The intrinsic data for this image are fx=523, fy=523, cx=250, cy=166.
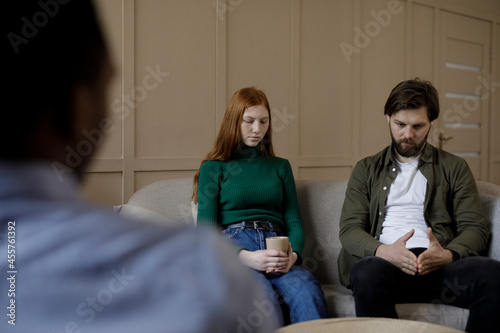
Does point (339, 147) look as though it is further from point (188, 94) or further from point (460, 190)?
point (460, 190)

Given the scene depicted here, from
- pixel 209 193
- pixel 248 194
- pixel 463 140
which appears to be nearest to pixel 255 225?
pixel 248 194

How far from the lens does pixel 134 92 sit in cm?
332

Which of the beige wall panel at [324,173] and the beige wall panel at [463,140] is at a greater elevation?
the beige wall panel at [463,140]

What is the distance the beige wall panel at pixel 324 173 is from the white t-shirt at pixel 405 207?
1870 mm

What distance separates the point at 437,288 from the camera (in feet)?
6.87

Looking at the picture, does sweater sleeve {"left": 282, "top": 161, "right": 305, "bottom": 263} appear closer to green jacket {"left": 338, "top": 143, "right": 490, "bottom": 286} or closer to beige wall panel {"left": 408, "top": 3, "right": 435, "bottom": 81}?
green jacket {"left": 338, "top": 143, "right": 490, "bottom": 286}

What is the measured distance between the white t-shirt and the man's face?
83 mm

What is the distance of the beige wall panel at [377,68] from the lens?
15.2ft

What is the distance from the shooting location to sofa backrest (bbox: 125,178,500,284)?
8.17 ft

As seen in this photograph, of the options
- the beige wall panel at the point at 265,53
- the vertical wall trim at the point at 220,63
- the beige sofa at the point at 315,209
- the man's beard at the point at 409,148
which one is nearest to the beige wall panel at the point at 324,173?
the beige wall panel at the point at 265,53

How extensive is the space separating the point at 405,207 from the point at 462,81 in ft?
11.9

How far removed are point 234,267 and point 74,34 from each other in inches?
5.8

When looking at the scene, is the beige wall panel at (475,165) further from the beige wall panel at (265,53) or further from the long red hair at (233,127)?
the long red hair at (233,127)

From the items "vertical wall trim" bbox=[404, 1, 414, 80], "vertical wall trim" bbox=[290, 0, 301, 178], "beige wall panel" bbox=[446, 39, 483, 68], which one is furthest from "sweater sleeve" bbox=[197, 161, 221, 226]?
"beige wall panel" bbox=[446, 39, 483, 68]
